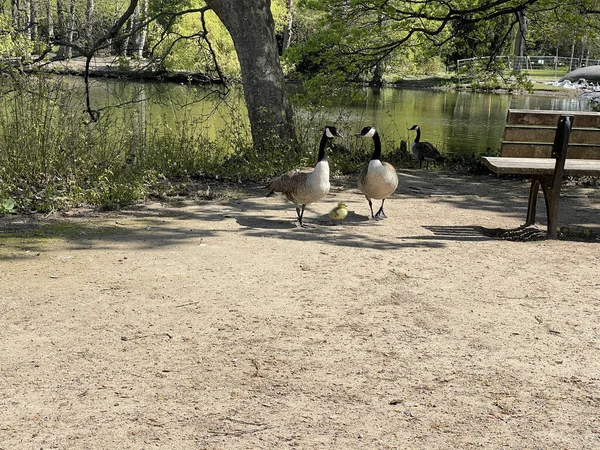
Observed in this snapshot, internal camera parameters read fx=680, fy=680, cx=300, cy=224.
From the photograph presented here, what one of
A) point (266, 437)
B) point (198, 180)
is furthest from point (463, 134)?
point (266, 437)

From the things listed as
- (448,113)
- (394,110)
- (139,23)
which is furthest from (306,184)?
(448,113)

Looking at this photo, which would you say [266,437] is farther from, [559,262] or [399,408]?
[559,262]

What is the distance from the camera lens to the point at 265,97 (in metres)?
11.1

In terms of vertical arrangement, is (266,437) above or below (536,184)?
below

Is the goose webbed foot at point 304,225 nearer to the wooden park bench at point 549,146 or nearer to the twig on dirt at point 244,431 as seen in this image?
the wooden park bench at point 549,146

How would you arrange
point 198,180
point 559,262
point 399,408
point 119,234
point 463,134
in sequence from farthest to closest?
1. point 463,134
2. point 198,180
3. point 119,234
4. point 559,262
5. point 399,408

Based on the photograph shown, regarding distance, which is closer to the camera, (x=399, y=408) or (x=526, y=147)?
(x=399, y=408)

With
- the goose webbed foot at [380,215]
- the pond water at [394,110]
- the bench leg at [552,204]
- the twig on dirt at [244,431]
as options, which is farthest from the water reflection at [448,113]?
the twig on dirt at [244,431]

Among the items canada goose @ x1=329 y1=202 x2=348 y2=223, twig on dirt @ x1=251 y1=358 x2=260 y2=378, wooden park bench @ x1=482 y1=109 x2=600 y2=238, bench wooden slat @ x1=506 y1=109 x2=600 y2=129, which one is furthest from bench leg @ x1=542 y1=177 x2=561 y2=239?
twig on dirt @ x1=251 y1=358 x2=260 y2=378

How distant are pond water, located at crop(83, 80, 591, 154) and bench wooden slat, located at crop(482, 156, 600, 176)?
4.87m

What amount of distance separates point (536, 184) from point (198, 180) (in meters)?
4.75

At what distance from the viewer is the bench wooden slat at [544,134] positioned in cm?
753

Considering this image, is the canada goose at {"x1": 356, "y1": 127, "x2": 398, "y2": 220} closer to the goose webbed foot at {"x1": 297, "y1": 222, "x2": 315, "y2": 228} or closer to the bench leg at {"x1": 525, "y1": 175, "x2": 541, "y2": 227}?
the goose webbed foot at {"x1": 297, "y1": 222, "x2": 315, "y2": 228}

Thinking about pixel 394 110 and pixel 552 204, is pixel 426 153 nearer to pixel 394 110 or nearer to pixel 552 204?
pixel 552 204
